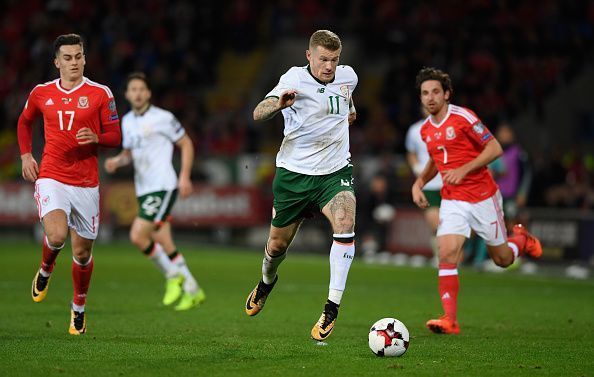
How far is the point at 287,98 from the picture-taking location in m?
8.50

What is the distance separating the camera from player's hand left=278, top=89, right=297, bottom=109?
8461mm

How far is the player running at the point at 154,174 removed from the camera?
1308 cm

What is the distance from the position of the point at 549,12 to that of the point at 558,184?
8535 mm

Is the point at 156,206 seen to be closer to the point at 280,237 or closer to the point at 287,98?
the point at 280,237

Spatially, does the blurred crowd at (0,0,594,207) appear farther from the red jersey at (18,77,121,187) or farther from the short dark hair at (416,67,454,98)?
the red jersey at (18,77,121,187)

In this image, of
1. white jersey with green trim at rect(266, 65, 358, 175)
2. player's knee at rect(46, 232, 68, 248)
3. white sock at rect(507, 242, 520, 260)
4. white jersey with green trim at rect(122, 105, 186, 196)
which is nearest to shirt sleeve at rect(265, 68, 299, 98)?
white jersey with green trim at rect(266, 65, 358, 175)

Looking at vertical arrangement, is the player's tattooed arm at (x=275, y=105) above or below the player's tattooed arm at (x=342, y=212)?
above

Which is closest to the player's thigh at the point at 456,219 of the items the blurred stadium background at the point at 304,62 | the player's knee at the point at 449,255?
the player's knee at the point at 449,255

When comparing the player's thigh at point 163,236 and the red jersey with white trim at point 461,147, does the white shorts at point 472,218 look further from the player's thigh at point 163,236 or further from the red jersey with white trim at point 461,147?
the player's thigh at point 163,236

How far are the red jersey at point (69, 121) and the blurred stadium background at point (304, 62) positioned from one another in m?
12.2

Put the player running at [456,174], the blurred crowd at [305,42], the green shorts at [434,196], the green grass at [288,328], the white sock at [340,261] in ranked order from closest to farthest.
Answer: the green grass at [288,328] < the white sock at [340,261] < the player running at [456,174] < the green shorts at [434,196] < the blurred crowd at [305,42]

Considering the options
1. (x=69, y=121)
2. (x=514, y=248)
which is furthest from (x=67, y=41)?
(x=514, y=248)

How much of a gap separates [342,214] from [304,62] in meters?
23.3

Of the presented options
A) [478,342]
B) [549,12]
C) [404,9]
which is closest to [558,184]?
[549,12]
